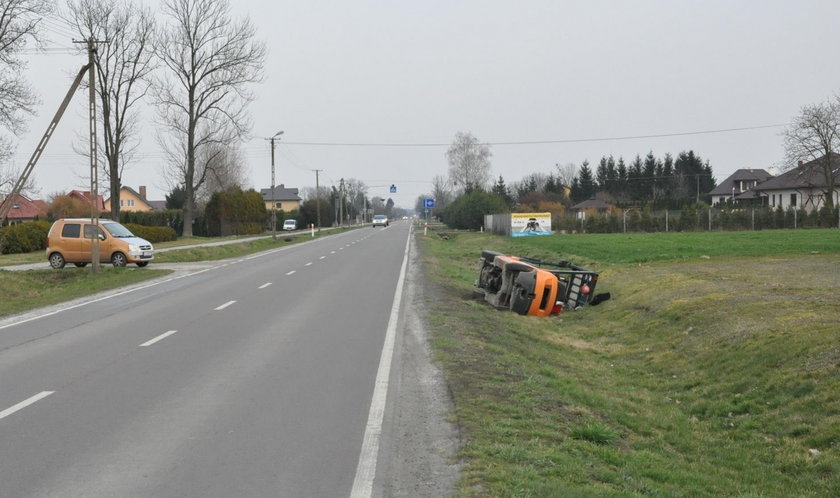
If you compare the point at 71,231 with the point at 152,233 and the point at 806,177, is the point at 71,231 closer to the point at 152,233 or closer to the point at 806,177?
the point at 152,233

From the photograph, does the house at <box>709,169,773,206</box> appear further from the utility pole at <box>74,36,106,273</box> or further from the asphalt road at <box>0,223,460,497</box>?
the asphalt road at <box>0,223,460,497</box>

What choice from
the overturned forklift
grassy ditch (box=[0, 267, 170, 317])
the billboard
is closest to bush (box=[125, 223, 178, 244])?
grassy ditch (box=[0, 267, 170, 317])

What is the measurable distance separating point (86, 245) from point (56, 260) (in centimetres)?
123

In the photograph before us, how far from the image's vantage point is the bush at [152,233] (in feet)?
166

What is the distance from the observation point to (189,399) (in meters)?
8.09

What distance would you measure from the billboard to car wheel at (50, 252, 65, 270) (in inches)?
1320

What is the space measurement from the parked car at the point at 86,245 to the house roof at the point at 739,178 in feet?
328

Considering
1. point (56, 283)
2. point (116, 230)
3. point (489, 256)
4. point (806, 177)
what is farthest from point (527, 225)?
point (56, 283)

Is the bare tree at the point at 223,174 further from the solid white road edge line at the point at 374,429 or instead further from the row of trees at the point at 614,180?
the solid white road edge line at the point at 374,429

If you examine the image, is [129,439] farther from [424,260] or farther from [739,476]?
[424,260]

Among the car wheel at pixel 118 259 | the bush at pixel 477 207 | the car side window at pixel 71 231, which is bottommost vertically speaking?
the car wheel at pixel 118 259

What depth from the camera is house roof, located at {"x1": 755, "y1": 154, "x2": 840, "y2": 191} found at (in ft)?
218

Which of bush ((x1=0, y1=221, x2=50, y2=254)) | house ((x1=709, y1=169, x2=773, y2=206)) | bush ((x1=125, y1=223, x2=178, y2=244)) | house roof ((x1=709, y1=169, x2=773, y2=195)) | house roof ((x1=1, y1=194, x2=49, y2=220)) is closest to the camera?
bush ((x1=0, y1=221, x2=50, y2=254))

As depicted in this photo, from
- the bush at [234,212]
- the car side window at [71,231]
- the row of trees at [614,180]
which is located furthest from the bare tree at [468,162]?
the car side window at [71,231]
